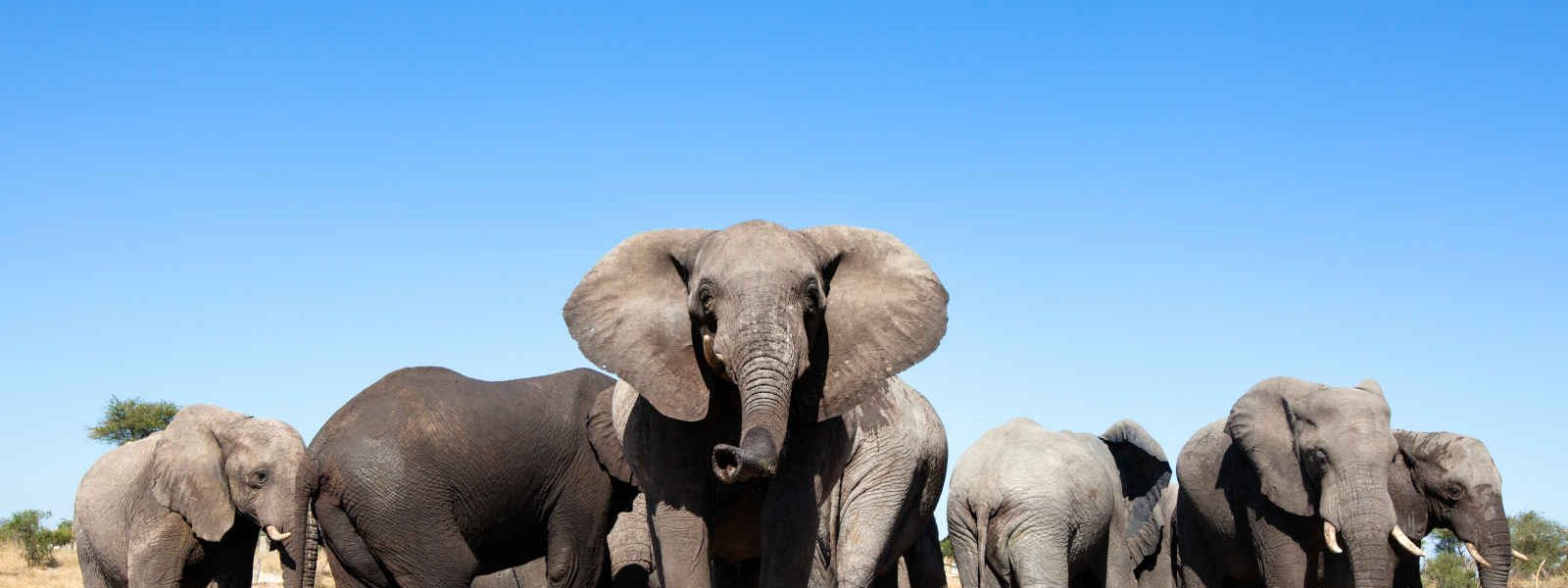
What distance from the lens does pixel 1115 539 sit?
13203mm

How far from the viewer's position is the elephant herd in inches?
259

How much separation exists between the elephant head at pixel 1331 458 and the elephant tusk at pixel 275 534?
7.34 meters

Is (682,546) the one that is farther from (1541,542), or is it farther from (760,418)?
(1541,542)

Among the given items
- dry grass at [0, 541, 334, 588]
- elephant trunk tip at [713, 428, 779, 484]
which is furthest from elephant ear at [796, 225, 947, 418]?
dry grass at [0, 541, 334, 588]

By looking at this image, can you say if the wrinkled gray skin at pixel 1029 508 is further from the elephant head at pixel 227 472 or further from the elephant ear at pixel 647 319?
the elephant ear at pixel 647 319

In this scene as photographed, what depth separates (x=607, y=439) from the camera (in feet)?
32.4

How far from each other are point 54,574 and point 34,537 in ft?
15.6

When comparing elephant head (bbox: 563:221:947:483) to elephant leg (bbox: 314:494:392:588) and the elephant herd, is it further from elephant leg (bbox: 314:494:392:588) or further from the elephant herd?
elephant leg (bbox: 314:494:392:588)

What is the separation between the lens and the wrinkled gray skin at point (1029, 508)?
37.7ft

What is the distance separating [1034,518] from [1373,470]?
2.45 metres

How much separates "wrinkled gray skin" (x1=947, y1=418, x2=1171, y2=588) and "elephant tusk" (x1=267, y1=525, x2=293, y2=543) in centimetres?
503

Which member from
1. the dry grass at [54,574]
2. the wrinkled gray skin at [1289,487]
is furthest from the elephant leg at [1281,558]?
the dry grass at [54,574]

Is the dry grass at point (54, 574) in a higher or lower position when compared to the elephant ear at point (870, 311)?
lower

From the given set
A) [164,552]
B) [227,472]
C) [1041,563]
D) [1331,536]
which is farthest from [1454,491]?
[164,552]
